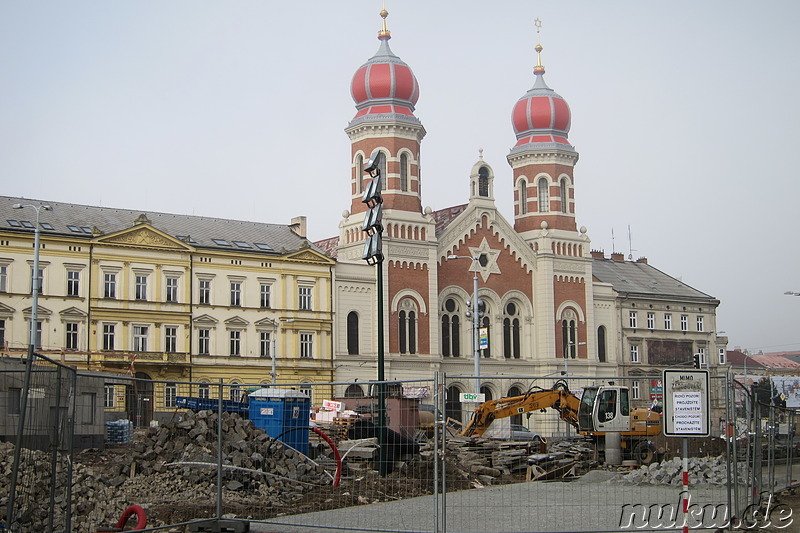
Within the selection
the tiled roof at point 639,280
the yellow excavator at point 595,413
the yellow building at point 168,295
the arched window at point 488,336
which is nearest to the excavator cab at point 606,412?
the yellow excavator at point 595,413

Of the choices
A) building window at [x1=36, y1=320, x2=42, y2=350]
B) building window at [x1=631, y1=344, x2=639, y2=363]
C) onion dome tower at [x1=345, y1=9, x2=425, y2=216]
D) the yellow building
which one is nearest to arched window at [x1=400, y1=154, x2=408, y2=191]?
onion dome tower at [x1=345, y1=9, x2=425, y2=216]

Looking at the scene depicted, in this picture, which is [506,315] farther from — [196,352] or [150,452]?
[150,452]

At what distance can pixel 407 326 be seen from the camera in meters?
62.6

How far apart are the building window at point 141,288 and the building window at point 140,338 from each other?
1496 mm

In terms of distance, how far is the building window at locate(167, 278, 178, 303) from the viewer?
181 ft

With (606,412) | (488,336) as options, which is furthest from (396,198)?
(606,412)

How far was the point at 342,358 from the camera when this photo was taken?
59.4 metres

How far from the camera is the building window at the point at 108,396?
1888cm

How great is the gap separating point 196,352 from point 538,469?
32.8m

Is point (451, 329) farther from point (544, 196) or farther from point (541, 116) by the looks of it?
point (541, 116)

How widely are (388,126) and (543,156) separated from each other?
12.0m

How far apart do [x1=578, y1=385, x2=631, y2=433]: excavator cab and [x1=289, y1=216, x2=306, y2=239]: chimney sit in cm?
3587

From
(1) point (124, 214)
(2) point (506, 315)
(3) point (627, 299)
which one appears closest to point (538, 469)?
(1) point (124, 214)

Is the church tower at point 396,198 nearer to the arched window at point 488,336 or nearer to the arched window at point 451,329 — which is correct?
the arched window at point 451,329
